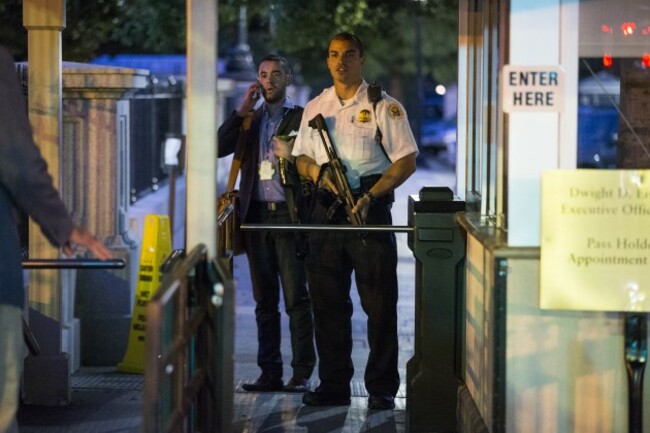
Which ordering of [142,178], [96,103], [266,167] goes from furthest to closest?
1. [142,178]
2. [96,103]
3. [266,167]

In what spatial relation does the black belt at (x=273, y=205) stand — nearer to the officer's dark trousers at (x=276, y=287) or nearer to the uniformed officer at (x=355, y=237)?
the officer's dark trousers at (x=276, y=287)

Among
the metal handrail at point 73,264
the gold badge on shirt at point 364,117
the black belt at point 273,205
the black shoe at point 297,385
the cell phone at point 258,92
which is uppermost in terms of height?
the cell phone at point 258,92

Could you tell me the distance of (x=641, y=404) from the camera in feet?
18.3

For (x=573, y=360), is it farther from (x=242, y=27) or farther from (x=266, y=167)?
(x=242, y=27)

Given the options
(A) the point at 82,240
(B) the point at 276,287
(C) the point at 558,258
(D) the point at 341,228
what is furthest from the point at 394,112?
(A) the point at 82,240

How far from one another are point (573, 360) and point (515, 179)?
30.9 inches

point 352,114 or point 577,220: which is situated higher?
point 352,114

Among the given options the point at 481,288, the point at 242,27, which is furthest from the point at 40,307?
the point at 242,27

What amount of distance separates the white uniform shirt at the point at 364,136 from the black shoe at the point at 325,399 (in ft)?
3.90

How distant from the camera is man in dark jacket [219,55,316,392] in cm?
821

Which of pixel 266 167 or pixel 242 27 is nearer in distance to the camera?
pixel 266 167

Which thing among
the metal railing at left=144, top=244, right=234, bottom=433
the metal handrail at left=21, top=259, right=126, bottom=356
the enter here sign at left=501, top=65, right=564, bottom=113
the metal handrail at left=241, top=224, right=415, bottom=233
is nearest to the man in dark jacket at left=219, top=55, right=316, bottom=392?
the metal handrail at left=241, top=224, right=415, bottom=233

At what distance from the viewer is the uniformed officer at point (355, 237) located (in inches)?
296

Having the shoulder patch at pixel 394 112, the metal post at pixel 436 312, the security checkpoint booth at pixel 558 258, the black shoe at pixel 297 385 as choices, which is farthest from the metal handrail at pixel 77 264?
the black shoe at pixel 297 385
